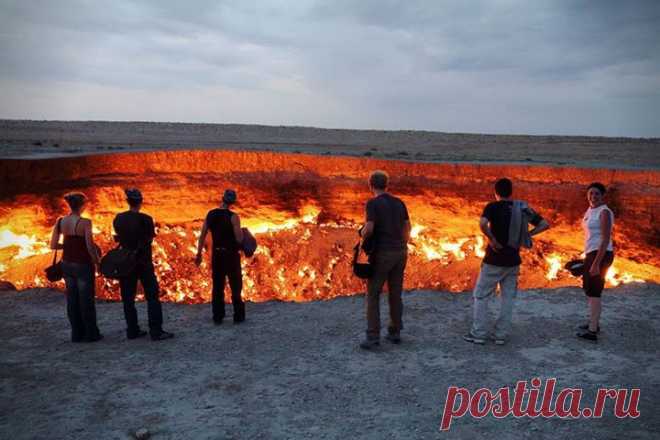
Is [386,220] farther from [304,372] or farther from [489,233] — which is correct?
[304,372]

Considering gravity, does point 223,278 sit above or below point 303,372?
above

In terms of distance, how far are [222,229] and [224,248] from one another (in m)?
0.26

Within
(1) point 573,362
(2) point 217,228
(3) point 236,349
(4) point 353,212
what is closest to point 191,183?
(4) point 353,212

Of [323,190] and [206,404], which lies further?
[323,190]

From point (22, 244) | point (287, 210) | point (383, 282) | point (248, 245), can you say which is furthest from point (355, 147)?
point (383, 282)

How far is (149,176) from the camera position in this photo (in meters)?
13.2

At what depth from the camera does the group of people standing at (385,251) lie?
5.36 metres

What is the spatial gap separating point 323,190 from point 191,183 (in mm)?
3676

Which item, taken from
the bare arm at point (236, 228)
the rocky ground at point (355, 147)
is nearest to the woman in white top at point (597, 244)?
the bare arm at point (236, 228)

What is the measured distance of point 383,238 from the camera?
5332 millimetres

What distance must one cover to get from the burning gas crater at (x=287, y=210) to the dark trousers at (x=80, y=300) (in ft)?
22.1

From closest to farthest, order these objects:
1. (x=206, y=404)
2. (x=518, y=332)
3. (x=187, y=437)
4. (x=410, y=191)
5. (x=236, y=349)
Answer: (x=187, y=437)
(x=206, y=404)
(x=236, y=349)
(x=518, y=332)
(x=410, y=191)

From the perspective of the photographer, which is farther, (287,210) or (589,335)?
(287,210)

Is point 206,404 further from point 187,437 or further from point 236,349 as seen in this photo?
point 236,349
